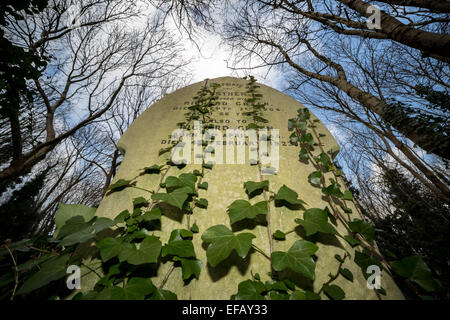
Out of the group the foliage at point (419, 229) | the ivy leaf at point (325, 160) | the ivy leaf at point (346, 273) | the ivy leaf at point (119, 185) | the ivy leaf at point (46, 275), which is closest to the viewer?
the ivy leaf at point (46, 275)

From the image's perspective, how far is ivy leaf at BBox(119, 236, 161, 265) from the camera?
0.88 meters

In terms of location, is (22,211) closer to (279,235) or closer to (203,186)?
(203,186)

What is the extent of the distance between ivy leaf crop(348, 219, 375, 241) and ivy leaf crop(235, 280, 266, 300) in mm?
751

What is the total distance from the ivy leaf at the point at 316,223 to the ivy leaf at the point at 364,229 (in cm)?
24

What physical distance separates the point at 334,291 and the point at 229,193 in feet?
2.84

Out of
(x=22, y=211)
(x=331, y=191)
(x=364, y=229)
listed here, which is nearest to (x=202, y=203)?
(x=331, y=191)

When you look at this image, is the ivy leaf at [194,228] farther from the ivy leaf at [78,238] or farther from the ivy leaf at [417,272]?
the ivy leaf at [417,272]

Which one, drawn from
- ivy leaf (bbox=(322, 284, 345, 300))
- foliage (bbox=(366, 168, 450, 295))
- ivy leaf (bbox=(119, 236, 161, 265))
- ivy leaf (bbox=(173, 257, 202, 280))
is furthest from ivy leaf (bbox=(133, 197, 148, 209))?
foliage (bbox=(366, 168, 450, 295))

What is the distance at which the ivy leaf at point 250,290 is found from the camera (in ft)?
2.89

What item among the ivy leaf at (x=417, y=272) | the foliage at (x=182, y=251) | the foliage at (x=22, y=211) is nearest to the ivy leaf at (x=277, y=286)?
the foliage at (x=182, y=251)

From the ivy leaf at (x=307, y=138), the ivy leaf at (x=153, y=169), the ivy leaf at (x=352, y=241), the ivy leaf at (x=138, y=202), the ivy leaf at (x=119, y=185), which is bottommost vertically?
the ivy leaf at (x=352, y=241)

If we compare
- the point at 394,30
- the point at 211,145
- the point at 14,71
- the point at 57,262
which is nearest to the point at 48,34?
the point at 14,71
